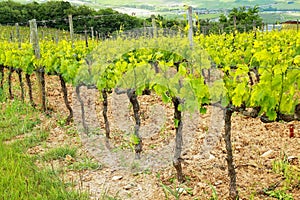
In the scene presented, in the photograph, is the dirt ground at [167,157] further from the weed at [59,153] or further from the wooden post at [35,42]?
the wooden post at [35,42]

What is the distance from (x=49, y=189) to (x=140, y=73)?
188 cm

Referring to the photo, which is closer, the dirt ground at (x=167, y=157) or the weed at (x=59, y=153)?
the dirt ground at (x=167, y=157)

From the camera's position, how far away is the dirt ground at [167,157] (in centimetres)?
470

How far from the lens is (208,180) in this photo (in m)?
4.84

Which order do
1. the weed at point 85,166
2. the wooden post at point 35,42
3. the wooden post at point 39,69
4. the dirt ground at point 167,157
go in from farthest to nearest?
the wooden post at point 35,42
the wooden post at point 39,69
the weed at point 85,166
the dirt ground at point 167,157

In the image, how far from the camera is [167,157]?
580cm

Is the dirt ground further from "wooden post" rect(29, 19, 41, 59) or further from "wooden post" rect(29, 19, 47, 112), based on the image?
"wooden post" rect(29, 19, 41, 59)

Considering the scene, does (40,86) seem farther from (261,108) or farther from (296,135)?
(261,108)

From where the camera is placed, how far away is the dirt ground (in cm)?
470

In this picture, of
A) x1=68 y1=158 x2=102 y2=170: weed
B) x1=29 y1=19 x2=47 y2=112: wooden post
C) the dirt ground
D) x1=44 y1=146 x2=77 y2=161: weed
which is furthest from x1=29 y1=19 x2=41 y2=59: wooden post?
x1=68 y1=158 x2=102 y2=170: weed

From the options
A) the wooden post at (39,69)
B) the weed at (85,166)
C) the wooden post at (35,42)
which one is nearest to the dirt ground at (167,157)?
the weed at (85,166)

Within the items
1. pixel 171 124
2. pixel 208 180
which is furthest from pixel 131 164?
pixel 171 124

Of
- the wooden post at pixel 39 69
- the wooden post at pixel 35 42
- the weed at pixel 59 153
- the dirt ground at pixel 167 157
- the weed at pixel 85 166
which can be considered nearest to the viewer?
the dirt ground at pixel 167 157

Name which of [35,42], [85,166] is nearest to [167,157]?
[85,166]
